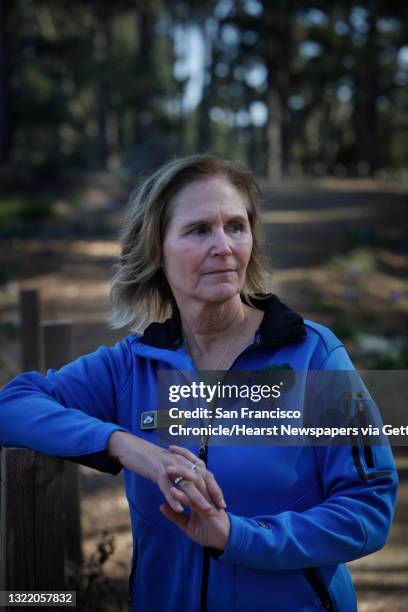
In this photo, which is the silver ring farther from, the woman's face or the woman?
the woman's face

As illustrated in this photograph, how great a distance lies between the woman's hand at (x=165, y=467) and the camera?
1.87 metres

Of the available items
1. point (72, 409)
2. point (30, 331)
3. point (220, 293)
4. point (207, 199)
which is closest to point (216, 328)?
point (220, 293)

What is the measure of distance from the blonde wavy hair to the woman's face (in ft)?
0.14

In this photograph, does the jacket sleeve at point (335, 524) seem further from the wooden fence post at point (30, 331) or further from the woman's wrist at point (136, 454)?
the wooden fence post at point (30, 331)

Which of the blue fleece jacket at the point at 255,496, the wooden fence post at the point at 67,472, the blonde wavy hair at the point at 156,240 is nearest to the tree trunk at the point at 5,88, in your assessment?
the wooden fence post at the point at 67,472

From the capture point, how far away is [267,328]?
2.25 m

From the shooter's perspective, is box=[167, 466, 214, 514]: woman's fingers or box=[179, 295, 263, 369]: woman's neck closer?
box=[167, 466, 214, 514]: woman's fingers

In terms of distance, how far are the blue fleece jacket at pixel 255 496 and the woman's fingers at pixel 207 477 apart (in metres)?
0.06

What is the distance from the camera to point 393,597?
13.3 ft

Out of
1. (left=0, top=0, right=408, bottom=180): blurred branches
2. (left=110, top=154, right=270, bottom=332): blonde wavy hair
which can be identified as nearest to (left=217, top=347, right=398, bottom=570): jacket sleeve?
(left=110, top=154, right=270, bottom=332): blonde wavy hair

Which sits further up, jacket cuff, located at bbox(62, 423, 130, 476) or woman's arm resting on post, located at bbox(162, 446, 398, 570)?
jacket cuff, located at bbox(62, 423, 130, 476)

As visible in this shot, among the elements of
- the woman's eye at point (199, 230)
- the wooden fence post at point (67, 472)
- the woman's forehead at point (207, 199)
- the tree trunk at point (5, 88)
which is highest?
the tree trunk at point (5, 88)

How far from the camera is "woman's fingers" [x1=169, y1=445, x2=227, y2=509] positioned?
187 cm

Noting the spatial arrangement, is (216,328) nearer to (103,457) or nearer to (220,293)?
(220,293)
